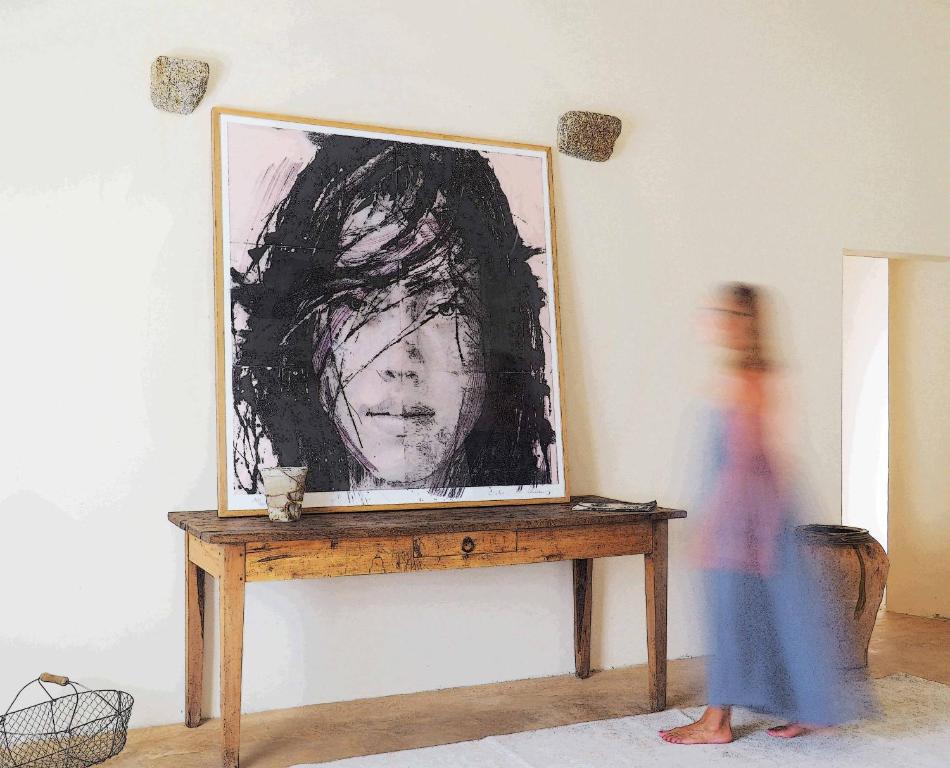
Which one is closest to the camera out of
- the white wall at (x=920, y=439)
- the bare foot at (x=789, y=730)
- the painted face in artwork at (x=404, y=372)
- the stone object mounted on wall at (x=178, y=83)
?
the bare foot at (x=789, y=730)

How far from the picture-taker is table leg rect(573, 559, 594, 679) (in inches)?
169

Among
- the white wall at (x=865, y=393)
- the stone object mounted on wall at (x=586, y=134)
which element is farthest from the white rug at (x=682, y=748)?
the white wall at (x=865, y=393)

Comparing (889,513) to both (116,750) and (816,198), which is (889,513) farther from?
(116,750)

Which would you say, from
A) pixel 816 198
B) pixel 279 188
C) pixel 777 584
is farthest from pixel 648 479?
pixel 279 188

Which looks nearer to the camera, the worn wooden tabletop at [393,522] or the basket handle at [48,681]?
the worn wooden tabletop at [393,522]

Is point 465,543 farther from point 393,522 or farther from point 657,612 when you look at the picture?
point 657,612

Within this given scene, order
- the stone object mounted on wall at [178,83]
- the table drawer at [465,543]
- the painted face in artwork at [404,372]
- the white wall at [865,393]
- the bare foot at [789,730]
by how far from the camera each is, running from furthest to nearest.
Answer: the white wall at [865,393] → the painted face in artwork at [404,372] → the stone object mounted on wall at [178,83] → the bare foot at [789,730] → the table drawer at [465,543]

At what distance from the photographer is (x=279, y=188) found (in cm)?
373

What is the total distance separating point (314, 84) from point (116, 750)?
262 cm

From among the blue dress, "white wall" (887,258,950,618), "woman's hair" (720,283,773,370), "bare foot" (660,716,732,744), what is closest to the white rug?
"bare foot" (660,716,732,744)

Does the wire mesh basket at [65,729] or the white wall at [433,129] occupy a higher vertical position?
the white wall at [433,129]

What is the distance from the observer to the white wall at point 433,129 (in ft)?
11.5

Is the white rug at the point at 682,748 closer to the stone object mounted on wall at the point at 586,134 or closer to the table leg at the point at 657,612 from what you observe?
the table leg at the point at 657,612

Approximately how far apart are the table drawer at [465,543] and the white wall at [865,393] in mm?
3337
